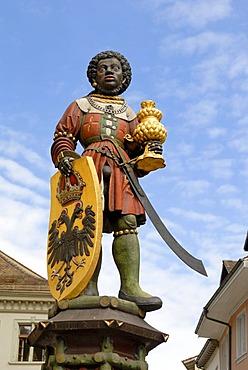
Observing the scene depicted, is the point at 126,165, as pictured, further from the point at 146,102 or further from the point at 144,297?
the point at 144,297

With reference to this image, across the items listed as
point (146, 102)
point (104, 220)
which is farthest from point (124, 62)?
point (104, 220)

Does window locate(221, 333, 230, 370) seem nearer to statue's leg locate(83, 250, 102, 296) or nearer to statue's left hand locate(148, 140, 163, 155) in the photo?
statue's left hand locate(148, 140, 163, 155)

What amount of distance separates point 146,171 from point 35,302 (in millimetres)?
23840

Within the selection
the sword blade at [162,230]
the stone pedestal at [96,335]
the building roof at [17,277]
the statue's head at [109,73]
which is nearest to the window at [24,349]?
the building roof at [17,277]

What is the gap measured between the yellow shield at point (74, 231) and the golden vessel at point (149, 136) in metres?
0.58

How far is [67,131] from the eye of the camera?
700cm

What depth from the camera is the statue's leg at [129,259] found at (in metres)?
6.45

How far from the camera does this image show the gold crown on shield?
653cm

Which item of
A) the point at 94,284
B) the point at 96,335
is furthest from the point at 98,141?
the point at 96,335

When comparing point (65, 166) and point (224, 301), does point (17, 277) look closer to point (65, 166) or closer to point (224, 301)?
point (224, 301)

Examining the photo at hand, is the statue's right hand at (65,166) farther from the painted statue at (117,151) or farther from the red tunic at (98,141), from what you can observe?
Answer: the red tunic at (98,141)

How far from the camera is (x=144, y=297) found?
6426 mm

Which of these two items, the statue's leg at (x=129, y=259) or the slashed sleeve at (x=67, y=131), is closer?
the statue's leg at (x=129, y=259)

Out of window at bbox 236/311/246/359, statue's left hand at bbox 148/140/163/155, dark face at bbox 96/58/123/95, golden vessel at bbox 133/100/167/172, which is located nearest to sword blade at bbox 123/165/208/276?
golden vessel at bbox 133/100/167/172
